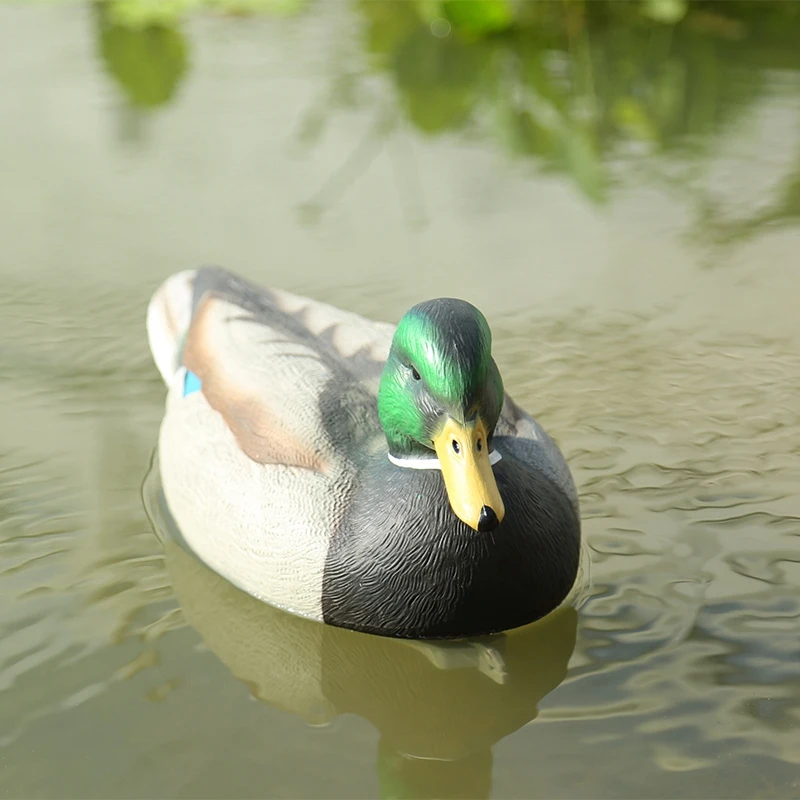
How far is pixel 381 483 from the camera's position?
3373 mm

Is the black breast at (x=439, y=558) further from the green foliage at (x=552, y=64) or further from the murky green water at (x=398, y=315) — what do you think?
the green foliage at (x=552, y=64)

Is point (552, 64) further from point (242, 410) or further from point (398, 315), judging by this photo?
point (242, 410)

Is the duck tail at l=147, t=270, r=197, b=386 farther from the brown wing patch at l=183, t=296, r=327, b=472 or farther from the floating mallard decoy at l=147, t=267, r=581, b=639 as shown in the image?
the floating mallard decoy at l=147, t=267, r=581, b=639

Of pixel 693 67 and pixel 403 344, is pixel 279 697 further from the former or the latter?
pixel 693 67

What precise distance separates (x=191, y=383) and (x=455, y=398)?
1372 millimetres

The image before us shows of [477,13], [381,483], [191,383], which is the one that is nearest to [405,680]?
[381,483]

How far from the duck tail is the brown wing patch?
0.28 meters

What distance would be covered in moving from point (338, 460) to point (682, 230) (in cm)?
349

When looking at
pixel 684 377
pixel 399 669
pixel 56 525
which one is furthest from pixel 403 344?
pixel 684 377

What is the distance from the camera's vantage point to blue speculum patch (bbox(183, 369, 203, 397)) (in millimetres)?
4121

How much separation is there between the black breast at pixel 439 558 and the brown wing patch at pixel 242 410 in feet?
0.79

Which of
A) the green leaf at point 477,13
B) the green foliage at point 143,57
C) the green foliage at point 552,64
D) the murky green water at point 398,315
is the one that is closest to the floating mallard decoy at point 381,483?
the murky green water at point 398,315

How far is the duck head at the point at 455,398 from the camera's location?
3082 millimetres

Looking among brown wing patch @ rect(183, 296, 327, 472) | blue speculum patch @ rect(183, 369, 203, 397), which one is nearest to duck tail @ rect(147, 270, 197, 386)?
blue speculum patch @ rect(183, 369, 203, 397)
